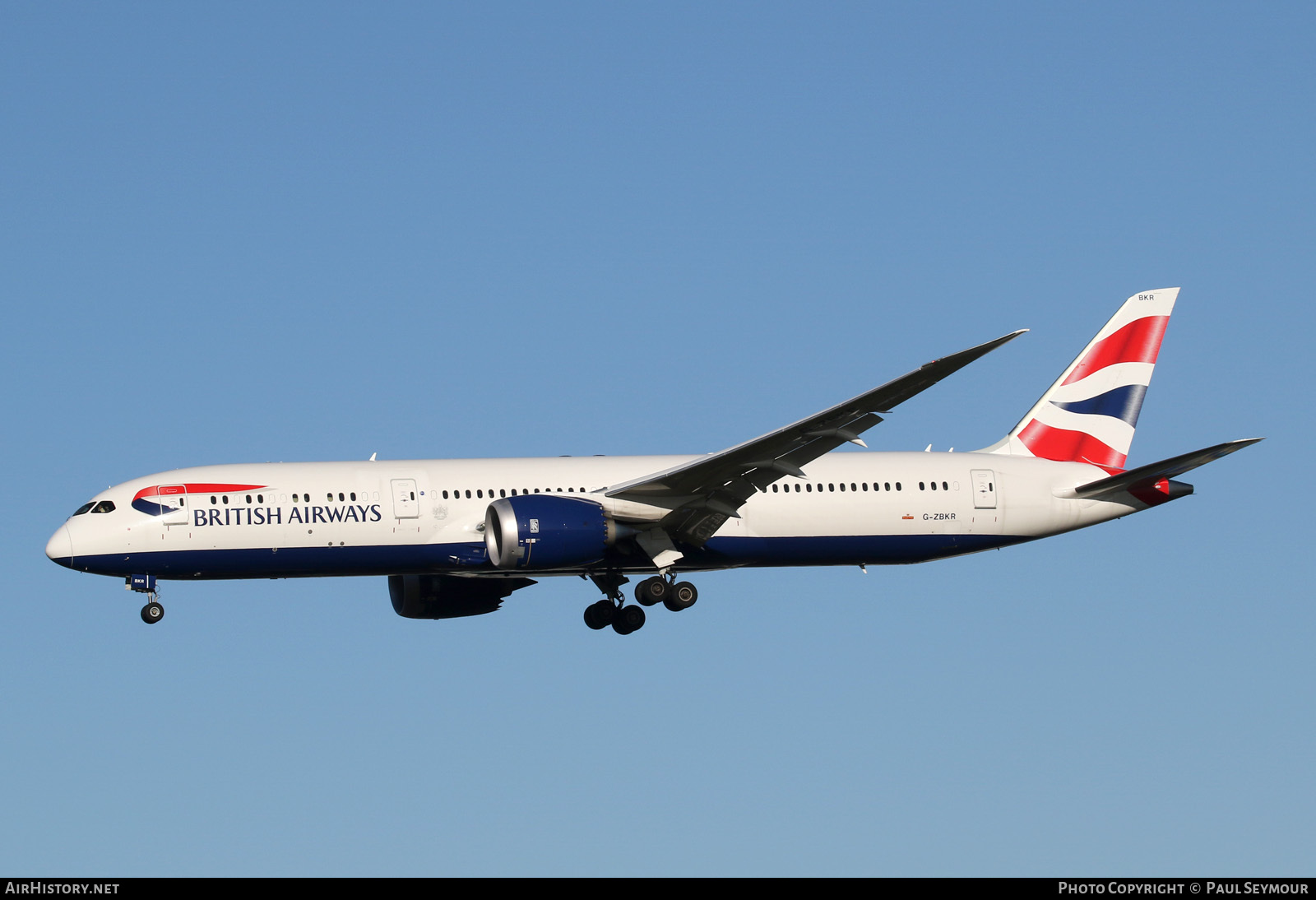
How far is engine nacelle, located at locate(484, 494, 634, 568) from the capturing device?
3816cm

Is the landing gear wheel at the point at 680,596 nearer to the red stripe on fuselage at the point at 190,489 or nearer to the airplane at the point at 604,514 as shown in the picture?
the airplane at the point at 604,514

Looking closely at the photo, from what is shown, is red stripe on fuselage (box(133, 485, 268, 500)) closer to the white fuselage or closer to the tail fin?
the white fuselage

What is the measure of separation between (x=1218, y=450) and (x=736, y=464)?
11.3m

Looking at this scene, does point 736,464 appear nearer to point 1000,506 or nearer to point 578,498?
point 578,498

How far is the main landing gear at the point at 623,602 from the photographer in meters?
41.5

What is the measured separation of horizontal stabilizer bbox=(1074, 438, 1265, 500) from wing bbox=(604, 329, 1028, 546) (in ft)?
28.6

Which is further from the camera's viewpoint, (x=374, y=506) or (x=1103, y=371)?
(x=1103, y=371)

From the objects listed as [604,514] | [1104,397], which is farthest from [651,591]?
[1104,397]

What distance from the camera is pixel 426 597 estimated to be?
44781mm

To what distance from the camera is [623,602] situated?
43.5 m

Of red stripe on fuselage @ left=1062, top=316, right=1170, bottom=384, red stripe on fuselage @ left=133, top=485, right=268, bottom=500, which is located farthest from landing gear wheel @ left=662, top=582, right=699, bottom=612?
red stripe on fuselage @ left=1062, top=316, right=1170, bottom=384

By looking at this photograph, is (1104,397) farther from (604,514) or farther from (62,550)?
(62,550)

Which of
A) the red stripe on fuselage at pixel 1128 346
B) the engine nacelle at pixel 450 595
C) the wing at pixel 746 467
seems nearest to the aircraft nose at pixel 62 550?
the engine nacelle at pixel 450 595
